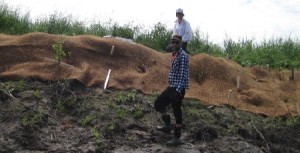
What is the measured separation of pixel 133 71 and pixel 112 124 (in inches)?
82.3

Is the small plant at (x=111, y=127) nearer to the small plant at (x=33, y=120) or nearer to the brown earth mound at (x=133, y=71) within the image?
the small plant at (x=33, y=120)

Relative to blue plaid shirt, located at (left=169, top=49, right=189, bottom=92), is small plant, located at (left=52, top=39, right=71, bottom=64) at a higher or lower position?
higher

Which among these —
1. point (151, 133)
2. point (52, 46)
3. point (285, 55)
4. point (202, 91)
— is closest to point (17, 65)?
point (52, 46)

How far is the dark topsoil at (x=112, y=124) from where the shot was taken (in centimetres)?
786

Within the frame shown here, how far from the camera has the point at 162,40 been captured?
13.4 m

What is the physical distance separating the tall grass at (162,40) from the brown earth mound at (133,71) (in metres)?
1.61

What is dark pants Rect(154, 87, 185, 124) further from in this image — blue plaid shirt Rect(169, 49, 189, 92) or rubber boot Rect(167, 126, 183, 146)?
rubber boot Rect(167, 126, 183, 146)

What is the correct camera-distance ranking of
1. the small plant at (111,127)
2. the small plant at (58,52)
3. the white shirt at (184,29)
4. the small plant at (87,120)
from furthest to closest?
the white shirt at (184,29) → the small plant at (58,52) → the small plant at (87,120) → the small plant at (111,127)

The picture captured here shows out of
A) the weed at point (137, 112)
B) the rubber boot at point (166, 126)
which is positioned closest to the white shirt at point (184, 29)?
the weed at point (137, 112)

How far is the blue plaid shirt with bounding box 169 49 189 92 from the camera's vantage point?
7680 mm

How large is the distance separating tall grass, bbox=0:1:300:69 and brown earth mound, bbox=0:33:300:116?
1.61 m

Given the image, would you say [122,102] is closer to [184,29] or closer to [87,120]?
[87,120]

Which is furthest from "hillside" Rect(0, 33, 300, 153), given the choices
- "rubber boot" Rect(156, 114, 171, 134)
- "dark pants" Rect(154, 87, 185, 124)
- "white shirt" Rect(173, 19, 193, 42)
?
"white shirt" Rect(173, 19, 193, 42)

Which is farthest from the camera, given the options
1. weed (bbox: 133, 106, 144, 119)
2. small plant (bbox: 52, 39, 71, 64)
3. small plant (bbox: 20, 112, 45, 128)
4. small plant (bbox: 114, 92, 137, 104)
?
small plant (bbox: 114, 92, 137, 104)
